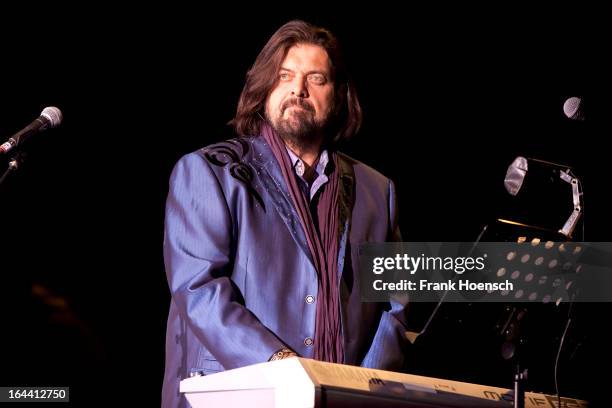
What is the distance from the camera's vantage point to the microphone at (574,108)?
8.04 feet

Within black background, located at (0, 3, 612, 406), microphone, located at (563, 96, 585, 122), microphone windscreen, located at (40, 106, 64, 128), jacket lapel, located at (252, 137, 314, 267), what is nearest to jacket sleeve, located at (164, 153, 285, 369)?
jacket lapel, located at (252, 137, 314, 267)

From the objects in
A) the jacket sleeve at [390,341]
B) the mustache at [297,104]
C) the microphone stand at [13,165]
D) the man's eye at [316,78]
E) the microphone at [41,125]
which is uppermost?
the man's eye at [316,78]

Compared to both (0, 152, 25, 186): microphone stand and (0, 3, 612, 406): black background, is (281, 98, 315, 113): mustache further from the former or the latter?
(0, 152, 25, 186): microphone stand

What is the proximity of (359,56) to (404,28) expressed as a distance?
30 centimetres

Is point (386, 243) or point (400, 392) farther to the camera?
point (386, 243)

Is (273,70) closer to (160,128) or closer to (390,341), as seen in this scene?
(160,128)

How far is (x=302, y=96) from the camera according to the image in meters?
3.17

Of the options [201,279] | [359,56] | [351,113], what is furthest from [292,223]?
[359,56]

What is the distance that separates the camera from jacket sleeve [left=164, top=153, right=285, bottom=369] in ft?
8.14

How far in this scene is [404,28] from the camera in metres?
4.38

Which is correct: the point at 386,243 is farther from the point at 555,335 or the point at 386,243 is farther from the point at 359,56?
the point at 359,56

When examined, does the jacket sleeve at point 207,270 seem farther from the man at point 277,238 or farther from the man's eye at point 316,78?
the man's eye at point 316,78

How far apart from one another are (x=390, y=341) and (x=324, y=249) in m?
0.40

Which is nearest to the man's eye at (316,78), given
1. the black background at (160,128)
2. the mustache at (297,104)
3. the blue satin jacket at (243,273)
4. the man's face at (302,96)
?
the man's face at (302,96)
